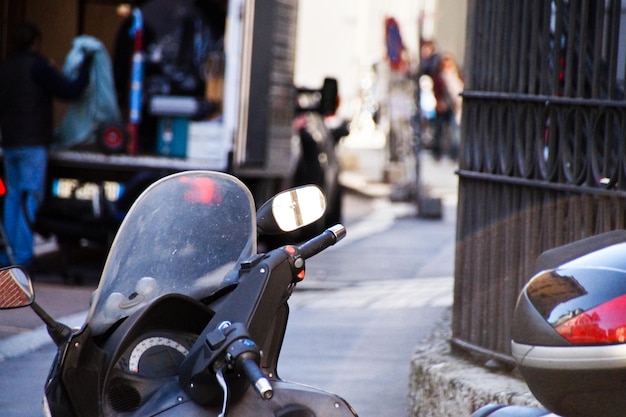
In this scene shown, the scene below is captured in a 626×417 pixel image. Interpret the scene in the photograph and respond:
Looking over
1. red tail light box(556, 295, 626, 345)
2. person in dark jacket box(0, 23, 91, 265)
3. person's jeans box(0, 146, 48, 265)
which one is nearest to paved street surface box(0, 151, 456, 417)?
person's jeans box(0, 146, 48, 265)

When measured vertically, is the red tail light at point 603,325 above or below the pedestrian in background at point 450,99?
below

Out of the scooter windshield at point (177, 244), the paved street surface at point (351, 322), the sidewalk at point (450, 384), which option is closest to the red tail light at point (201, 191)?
the scooter windshield at point (177, 244)

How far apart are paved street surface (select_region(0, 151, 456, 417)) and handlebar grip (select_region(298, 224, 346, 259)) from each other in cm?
273

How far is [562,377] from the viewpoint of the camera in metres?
2.19

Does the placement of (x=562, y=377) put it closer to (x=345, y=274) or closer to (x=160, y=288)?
(x=160, y=288)

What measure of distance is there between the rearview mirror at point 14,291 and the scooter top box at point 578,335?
3.70 feet

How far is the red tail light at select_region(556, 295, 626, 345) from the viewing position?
2.12 metres

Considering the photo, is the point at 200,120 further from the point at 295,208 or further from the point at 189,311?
the point at 189,311

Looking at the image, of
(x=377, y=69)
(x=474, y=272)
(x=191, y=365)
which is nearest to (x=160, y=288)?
(x=191, y=365)

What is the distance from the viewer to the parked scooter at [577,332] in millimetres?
2129

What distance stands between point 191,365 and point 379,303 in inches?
251

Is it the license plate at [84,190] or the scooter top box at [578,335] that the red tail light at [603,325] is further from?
the license plate at [84,190]

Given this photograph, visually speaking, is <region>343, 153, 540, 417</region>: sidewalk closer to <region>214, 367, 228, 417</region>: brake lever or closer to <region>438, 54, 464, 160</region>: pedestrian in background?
<region>214, 367, 228, 417</region>: brake lever

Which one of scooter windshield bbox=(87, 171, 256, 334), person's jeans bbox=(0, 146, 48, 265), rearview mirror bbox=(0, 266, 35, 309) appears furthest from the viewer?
person's jeans bbox=(0, 146, 48, 265)
